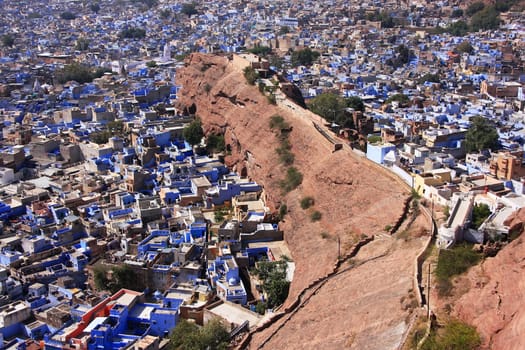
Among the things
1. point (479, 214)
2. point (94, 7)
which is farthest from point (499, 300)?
point (94, 7)

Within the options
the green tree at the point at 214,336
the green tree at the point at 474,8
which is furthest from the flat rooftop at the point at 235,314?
the green tree at the point at 474,8

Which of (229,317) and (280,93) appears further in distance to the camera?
(280,93)

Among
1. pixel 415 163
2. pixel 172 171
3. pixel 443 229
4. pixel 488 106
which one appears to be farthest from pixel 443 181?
pixel 488 106

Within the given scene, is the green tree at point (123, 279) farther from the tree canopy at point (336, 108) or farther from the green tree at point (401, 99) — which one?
the green tree at point (401, 99)

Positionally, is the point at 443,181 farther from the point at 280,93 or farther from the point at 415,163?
the point at 280,93

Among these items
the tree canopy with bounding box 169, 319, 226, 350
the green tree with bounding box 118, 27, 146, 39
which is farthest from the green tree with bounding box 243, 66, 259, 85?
the green tree with bounding box 118, 27, 146, 39
